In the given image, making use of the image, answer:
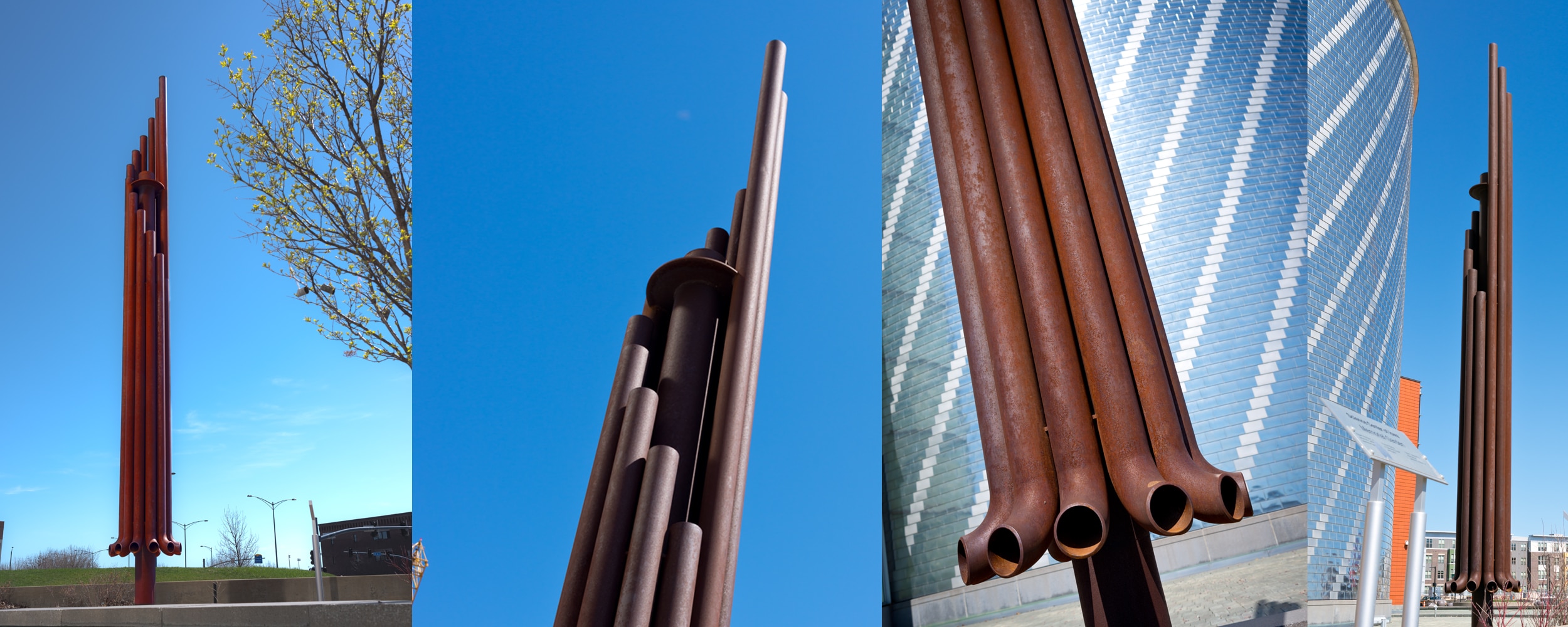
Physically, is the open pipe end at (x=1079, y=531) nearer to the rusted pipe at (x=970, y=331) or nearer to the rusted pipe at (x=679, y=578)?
the rusted pipe at (x=970, y=331)

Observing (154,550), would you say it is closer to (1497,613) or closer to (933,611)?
(933,611)

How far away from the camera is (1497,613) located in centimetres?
749

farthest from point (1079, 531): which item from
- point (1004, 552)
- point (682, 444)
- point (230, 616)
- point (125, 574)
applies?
point (125, 574)

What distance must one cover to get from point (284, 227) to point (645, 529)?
421 cm

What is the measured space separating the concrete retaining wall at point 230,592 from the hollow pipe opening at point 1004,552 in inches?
205

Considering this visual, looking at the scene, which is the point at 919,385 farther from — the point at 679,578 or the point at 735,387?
the point at 679,578

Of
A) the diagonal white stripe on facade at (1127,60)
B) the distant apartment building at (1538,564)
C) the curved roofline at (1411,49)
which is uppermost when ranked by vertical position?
the curved roofline at (1411,49)

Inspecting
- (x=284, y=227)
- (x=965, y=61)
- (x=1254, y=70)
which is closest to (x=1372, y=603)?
(x=965, y=61)

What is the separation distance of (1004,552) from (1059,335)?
0.44 metres

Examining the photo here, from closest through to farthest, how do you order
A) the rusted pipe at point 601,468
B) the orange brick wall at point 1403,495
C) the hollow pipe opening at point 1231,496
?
1. the hollow pipe opening at point 1231,496
2. the rusted pipe at point 601,468
3. the orange brick wall at point 1403,495

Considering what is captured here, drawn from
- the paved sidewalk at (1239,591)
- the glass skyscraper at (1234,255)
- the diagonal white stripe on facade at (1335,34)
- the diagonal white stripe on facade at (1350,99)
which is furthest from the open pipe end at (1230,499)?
the diagonal white stripe on facade at (1335,34)

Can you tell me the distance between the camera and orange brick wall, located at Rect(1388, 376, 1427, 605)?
524 inches

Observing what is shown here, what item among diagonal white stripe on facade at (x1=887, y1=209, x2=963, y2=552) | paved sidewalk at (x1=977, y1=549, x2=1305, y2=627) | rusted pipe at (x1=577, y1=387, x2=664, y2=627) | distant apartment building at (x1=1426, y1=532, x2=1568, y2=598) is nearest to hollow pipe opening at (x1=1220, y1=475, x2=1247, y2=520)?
rusted pipe at (x1=577, y1=387, x2=664, y2=627)

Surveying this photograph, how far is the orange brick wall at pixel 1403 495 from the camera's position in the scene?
1330 cm
